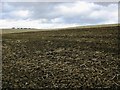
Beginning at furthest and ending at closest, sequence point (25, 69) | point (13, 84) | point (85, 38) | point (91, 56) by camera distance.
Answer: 1. point (85, 38)
2. point (91, 56)
3. point (25, 69)
4. point (13, 84)

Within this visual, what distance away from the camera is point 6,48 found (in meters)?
43.8

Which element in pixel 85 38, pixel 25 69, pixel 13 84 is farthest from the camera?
pixel 85 38

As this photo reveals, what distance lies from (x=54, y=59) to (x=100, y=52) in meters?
6.62

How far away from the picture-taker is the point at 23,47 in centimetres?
4431

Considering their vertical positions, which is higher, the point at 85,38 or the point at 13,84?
the point at 85,38

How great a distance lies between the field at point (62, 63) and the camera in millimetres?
28203

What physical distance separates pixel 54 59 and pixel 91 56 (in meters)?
4.66

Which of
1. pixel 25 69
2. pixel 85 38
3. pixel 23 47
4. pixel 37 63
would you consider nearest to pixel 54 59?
pixel 37 63

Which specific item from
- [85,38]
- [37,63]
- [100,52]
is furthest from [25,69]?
[85,38]

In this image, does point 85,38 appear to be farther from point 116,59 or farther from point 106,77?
point 106,77

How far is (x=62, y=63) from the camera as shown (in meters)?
34.7

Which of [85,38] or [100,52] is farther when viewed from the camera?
[85,38]

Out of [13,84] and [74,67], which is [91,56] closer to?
[74,67]

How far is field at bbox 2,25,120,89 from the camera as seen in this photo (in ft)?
92.5
